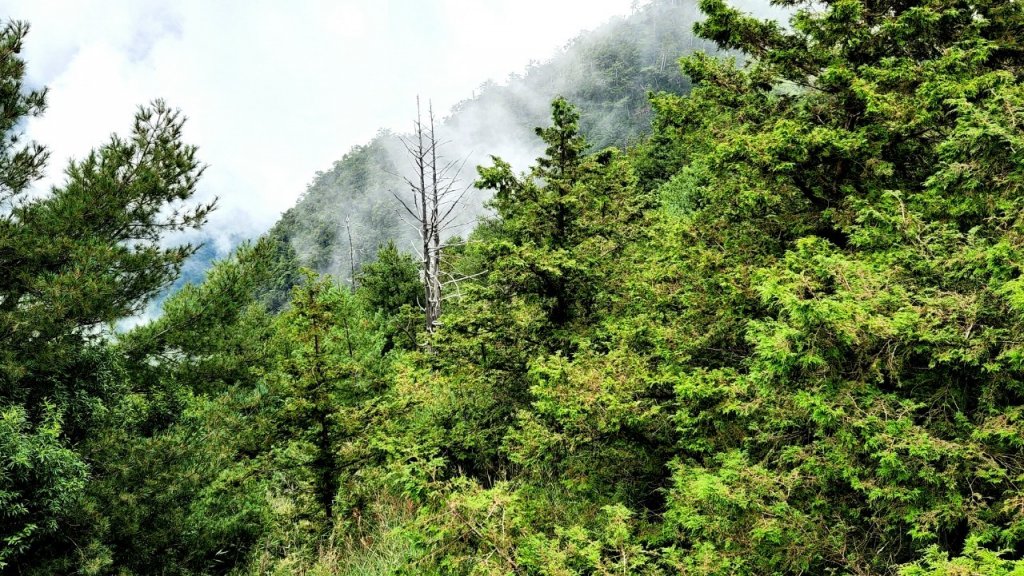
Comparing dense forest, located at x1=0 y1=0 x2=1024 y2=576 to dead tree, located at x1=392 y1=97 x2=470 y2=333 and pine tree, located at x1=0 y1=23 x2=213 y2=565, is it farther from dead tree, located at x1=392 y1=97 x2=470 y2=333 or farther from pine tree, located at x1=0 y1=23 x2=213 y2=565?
dead tree, located at x1=392 y1=97 x2=470 y2=333

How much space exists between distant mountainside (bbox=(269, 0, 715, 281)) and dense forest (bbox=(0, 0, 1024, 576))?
66646mm

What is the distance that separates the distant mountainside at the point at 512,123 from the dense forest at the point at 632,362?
219 ft

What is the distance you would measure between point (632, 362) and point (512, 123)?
140m

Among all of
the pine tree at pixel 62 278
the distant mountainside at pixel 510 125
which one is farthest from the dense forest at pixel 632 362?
the distant mountainside at pixel 510 125

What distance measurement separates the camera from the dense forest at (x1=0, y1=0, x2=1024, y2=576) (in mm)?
3791

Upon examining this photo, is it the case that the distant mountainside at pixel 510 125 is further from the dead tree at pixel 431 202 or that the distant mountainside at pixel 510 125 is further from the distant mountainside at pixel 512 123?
the dead tree at pixel 431 202

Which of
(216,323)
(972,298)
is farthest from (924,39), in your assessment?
(216,323)

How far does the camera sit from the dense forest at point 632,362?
3.79 m

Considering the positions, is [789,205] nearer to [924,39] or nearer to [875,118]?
[875,118]

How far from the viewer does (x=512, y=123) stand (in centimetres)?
13862

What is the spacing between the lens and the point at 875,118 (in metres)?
5.50

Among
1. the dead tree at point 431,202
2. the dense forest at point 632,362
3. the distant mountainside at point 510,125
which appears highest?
the distant mountainside at point 510,125

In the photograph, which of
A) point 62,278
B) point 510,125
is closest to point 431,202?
point 62,278

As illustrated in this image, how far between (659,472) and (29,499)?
7259mm
